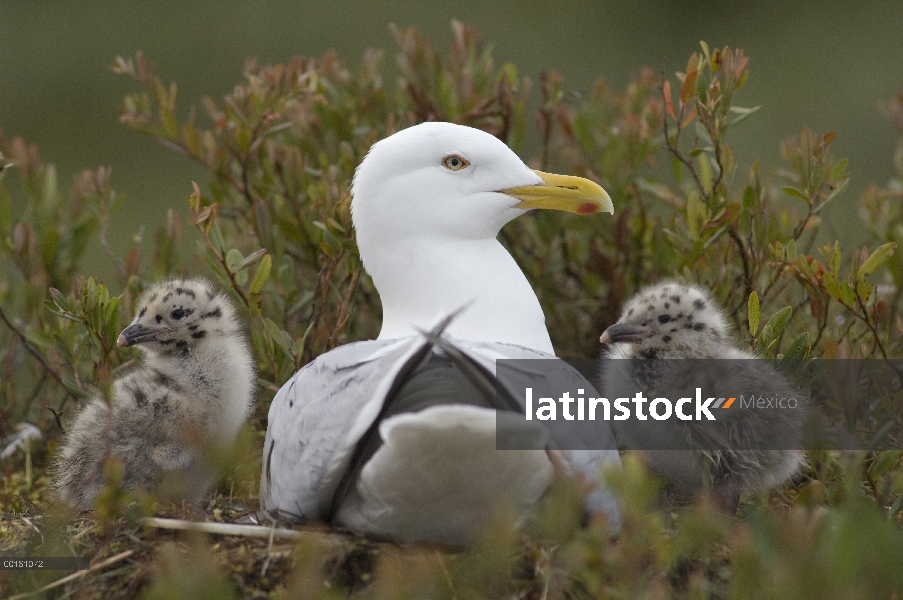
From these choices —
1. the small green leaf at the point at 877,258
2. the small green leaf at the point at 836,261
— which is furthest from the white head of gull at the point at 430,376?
the small green leaf at the point at 877,258

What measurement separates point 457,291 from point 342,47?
23.3 ft

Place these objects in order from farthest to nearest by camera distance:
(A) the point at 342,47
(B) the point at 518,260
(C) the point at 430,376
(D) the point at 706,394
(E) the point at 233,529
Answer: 1. (A) the point at 342,47
2. (B) the point at 518,260
3. (D) the point at 706,394
4. (E) the point at 233,529
5. (C) the point at 430,376

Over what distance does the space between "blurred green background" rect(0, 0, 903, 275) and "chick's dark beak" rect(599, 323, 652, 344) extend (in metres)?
6.52

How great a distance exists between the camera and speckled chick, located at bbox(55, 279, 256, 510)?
3445 mm

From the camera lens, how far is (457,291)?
352 centimetres

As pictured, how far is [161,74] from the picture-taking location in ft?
34.2

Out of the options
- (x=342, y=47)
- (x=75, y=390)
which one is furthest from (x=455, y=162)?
(x=342, y=47)

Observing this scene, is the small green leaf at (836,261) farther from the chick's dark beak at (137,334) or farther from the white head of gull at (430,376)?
the chick's dark beak at (137,334)

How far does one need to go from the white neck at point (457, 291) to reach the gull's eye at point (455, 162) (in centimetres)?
24

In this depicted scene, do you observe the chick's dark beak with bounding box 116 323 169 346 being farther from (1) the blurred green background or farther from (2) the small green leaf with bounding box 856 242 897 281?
(1) the blurred green background

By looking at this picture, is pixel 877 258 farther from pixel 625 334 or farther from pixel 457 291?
pixel 457 291

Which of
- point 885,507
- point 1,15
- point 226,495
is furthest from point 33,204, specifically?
point 1,15

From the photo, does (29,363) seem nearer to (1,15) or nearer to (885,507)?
(885,507)

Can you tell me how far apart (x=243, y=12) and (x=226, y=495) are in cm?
795
